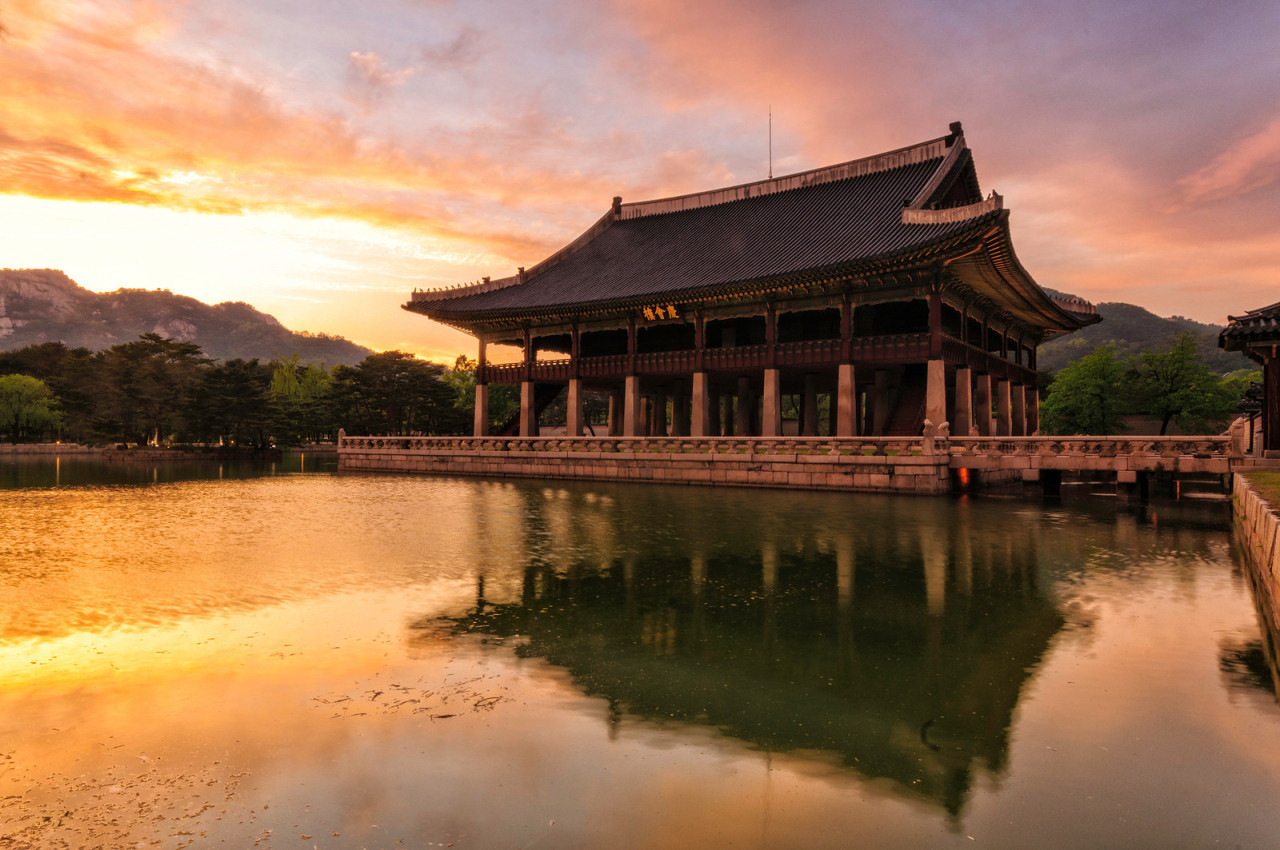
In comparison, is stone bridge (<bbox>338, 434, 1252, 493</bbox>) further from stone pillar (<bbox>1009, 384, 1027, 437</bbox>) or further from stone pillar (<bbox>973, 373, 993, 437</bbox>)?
stone pillar (<bbox>1009, 384, 1027, 437</bbox>)

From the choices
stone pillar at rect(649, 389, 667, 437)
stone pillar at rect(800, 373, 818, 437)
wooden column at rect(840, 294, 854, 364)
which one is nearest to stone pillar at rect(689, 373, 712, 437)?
stone pillar at rect(800, 373, 818, 437)

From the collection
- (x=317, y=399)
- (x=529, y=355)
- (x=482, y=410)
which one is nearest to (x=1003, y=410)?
(x=529, y=355)

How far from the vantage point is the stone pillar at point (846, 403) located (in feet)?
104

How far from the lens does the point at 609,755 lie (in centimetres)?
490

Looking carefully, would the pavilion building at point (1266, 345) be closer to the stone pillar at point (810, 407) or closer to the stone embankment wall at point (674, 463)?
the stone embankment wall at point (674, 463)

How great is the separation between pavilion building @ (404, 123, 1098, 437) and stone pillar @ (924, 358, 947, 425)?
9 centimetres

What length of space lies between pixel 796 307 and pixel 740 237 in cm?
764

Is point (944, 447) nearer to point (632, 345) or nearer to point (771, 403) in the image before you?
point (771, 403)

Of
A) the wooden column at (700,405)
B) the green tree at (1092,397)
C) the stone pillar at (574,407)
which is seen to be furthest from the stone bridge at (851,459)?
the green tree at (1092,397)

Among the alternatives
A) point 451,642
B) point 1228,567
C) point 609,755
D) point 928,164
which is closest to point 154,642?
point 451,642

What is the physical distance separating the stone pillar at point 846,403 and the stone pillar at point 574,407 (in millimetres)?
15470

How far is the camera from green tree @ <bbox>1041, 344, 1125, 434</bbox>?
4459cm

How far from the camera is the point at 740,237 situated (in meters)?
39.5

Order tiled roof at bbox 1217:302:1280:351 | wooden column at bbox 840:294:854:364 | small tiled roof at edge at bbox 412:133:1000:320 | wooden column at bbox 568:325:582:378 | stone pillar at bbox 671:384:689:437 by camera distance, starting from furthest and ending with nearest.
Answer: stone pillar at bbox 671:384:689:437 → wooden column at bbox 568:325:582:378 → small tiled roof at edge at bbox 412:133:1000:320 → wooden column at bbox 840:294:854:364 → tiled roof at bbox 1217:302:1280:351
